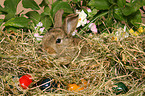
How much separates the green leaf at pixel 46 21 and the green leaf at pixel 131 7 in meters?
0.68

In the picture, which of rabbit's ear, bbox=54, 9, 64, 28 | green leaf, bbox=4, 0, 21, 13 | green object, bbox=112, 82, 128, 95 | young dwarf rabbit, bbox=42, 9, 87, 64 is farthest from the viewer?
green leaf, bbox=4, 0, 21, 13

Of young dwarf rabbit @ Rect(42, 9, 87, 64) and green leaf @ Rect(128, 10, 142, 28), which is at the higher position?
green leaf @ Rect(128, 10, 142, 28)

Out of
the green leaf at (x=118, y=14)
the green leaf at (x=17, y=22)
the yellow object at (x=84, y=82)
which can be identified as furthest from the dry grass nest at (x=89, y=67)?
the green leaf at (x=118, y=14)

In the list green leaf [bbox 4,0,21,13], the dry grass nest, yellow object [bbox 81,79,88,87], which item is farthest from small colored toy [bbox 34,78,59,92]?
green leaf [bbox 4,0,21,13]

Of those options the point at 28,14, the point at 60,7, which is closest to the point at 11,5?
the point at 28,14

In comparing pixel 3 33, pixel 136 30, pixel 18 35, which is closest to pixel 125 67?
pixel 136 30

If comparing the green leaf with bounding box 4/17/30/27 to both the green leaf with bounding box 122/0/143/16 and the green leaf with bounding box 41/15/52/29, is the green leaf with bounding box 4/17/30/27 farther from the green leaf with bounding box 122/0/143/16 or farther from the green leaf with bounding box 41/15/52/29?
the green leaf with bounding box 122/0/143/16

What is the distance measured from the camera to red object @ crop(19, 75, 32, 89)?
115cm

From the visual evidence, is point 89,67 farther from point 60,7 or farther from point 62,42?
point 60,7

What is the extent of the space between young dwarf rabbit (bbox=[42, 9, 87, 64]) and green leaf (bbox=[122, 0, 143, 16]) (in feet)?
1.46

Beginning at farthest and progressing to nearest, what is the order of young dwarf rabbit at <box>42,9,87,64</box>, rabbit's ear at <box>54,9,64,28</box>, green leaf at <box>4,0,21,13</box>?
green leaf at <box>4,0,21,13</box>, rabbit's ear at <box>54,9,64,28</box>, young dwarf rabbit at <box>42,9,87,64</box>

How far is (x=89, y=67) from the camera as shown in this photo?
1324 mm

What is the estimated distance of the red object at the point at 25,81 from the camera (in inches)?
45.1

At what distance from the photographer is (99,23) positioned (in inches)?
A: 65.5
